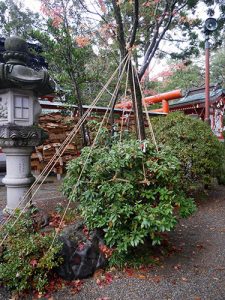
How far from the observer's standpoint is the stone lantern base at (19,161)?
337cm

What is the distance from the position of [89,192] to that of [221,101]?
11.6 meters

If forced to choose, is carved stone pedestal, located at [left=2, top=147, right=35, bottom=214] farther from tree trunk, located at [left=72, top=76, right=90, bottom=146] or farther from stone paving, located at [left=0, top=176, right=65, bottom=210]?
tree trunk, located at [left=72, top=76, right=90, bottom=146]

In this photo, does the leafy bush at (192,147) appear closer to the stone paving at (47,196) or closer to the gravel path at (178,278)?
the gravel path at (178,278)

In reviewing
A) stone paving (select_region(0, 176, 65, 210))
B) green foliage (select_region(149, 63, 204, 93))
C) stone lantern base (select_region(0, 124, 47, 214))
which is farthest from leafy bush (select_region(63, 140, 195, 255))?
green foliage (select_region(149, 63, 204, 93))

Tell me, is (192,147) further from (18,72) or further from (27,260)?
(27,260)

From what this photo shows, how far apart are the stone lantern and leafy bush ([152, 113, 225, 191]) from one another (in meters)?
2.64

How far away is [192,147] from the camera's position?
529cm

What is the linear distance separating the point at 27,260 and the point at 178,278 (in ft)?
4.98

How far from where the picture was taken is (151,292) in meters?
2.56

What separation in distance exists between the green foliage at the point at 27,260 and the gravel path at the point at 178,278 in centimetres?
21

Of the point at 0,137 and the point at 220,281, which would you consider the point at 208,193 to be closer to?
the point at 220,281

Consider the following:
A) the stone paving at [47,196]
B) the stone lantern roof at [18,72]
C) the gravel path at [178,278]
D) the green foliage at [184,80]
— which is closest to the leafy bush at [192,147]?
the gravel path at [178,278]

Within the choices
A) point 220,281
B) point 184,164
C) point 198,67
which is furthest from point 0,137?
point 198,67

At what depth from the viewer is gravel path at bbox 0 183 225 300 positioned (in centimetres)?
253
